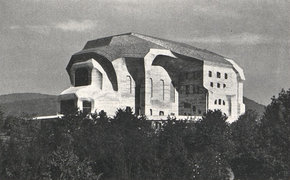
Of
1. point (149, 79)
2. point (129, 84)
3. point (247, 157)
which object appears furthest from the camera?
point (129, 84)

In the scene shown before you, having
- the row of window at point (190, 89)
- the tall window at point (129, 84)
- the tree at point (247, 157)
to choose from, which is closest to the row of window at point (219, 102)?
the row of window at point (190, 89)

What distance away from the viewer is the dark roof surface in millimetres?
50906

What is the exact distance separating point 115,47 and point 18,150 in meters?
28.8

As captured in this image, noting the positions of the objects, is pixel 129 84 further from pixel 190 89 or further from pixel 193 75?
pixel 193 75

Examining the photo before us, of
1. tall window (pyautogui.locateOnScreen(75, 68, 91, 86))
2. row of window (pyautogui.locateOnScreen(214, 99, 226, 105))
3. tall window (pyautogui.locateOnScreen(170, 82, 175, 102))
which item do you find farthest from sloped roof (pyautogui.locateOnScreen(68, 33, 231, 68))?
row of window (pyautogui.locateOnScreen(214, 99, 226, 105))

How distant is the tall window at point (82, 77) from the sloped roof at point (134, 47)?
230 centimetres

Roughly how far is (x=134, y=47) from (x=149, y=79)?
3986 millimetres

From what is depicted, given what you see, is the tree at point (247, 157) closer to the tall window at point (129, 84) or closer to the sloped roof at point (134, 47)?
the tall window at point (129, 84)

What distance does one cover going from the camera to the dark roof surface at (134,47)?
2004 inches

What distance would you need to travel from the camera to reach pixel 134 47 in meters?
52.1

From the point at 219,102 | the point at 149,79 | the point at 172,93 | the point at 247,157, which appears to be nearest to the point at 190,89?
the point at 172,93

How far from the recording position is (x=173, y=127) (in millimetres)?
34281

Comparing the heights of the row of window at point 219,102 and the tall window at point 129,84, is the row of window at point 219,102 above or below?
below

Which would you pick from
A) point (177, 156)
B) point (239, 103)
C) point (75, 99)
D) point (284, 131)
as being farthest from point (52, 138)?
point (239, 103)
